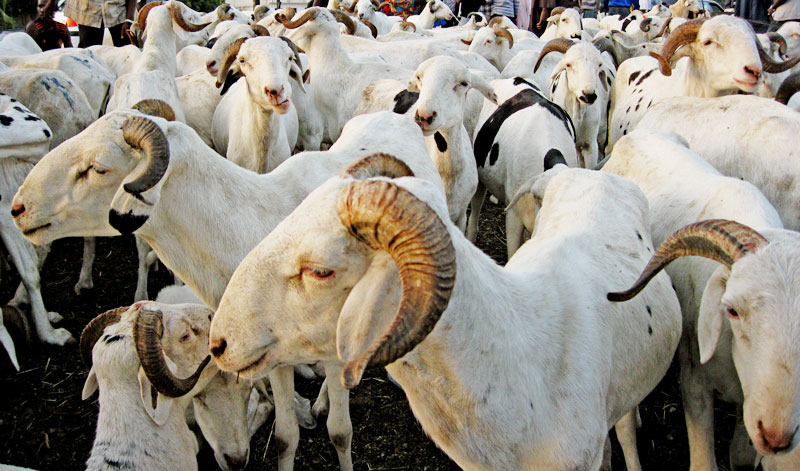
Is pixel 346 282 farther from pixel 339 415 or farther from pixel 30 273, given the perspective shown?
pixel 30 273

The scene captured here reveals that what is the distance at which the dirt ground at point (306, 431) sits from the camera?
373 cm

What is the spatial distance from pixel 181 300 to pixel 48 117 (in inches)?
108

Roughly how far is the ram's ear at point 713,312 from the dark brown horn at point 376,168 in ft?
4.13

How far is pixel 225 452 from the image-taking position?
132 inches

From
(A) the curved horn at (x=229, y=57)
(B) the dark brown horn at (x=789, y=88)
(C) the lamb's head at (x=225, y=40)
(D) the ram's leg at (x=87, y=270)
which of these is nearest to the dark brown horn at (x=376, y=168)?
(A) the curved horn at (x=229, y=57)

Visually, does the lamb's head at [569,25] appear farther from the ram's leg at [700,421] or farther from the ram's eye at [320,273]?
the ram's eye at [320,273]

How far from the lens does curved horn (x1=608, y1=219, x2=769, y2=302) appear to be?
92.5 inches

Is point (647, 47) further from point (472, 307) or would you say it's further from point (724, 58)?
point (472, 307)

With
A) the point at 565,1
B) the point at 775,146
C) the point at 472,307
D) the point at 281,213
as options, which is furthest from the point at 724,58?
the point at 565,1

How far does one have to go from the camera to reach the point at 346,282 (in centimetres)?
187

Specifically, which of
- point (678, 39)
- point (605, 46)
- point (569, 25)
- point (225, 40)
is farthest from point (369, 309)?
point (569, 25)

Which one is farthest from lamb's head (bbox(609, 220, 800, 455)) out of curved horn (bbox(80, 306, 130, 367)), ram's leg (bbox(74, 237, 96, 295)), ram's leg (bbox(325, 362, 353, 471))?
ram's leg (bbox(74, 237, 96, 295))

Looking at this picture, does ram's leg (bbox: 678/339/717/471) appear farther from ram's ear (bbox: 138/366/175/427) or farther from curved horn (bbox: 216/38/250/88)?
curved horn (bbox: 216/38/250/88)

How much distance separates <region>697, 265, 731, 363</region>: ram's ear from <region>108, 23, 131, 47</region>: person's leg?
1079 cm
